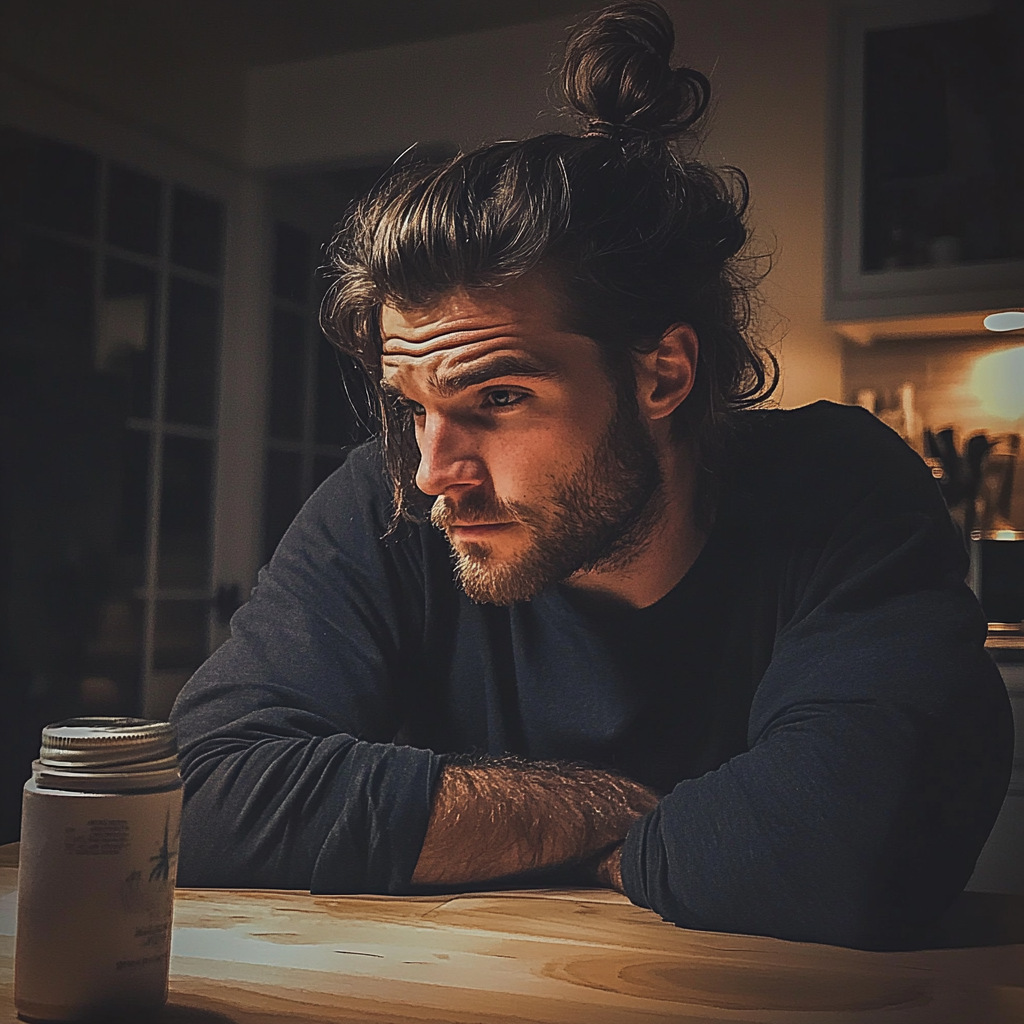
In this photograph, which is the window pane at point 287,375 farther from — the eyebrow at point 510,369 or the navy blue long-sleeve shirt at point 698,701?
the eyebrow at point 510,369

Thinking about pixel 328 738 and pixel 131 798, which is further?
pixel 328 738

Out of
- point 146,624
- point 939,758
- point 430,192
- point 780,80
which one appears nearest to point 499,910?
point 939,758

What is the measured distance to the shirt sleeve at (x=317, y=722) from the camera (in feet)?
3.98

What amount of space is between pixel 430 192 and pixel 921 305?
50 cm

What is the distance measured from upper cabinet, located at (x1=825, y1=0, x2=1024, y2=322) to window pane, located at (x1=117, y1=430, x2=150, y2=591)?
810 mm

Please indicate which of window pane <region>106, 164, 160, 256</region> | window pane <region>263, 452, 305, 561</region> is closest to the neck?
window pane <region>263, 452, 305, 561</region>

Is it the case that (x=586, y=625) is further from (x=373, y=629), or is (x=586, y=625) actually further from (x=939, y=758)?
(x=939, y=758)

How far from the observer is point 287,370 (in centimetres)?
144

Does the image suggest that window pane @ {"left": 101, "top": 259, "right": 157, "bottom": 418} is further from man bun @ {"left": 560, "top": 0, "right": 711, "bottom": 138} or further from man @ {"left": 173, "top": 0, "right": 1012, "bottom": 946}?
man bun @ {"left": 560, "top": 0, "right": 711, "bottom": 138}

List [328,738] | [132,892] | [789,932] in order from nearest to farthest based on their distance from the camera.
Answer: [132,892] → [789,932] → [328,738]

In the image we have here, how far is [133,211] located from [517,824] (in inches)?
34.1

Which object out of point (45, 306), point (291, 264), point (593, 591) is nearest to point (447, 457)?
point (593, 591)

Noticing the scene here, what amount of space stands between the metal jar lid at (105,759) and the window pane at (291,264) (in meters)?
0.61

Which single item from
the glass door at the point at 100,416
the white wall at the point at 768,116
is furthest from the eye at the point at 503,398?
the glass door at the point at 100,416
